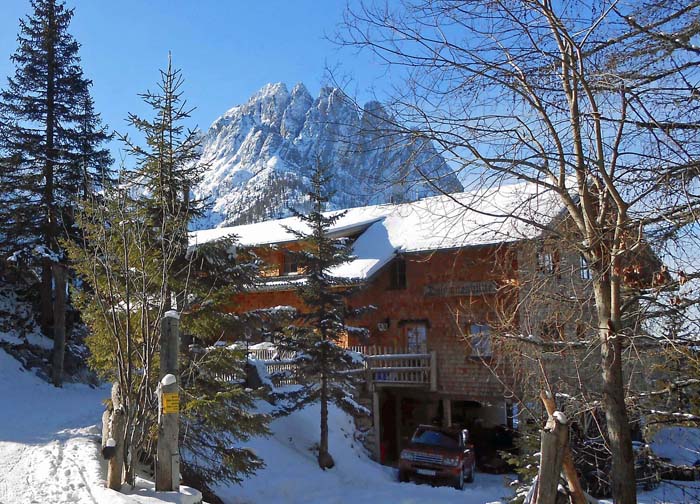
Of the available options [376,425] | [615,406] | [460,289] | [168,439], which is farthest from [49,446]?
[460,289]

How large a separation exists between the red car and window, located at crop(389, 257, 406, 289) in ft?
22.7

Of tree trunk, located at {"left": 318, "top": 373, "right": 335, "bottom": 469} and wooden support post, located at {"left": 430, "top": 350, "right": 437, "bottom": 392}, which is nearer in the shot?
tree trunk, located at {"left": 318, "top": 373, "right": 335, "bottom": 469}

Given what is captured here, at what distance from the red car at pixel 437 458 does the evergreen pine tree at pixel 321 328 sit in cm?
207

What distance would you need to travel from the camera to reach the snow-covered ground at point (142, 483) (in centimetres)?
837

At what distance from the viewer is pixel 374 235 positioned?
2591 cm

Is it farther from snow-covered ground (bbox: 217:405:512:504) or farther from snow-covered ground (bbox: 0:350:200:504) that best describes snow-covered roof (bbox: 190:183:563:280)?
snow-covered ground (bbox: 217:405:512:504)

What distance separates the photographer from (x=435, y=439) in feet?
60.2

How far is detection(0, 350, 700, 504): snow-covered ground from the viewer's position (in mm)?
8367

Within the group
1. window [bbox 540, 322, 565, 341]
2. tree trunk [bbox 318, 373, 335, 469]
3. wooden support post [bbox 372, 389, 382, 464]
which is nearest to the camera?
window [bbox 540, 322, 565, 341]

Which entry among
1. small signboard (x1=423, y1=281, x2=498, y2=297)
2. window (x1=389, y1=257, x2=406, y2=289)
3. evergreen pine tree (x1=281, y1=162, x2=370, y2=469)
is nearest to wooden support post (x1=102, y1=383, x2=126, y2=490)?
evergreen pine tree (x1=281, y1=162, x2=370, y2=469)

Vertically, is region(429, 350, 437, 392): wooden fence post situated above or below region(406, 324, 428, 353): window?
below

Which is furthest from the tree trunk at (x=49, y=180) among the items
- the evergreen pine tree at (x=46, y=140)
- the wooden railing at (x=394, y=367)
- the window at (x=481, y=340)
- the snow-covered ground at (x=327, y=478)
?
the window at (x=481, y=340)

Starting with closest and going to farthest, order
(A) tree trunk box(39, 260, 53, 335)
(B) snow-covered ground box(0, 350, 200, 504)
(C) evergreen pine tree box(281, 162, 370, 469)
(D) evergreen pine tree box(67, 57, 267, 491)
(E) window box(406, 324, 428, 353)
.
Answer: (B) snow-covered ground box(0, 350, 200, 504) < (D) evergreen pine tree box(67, 57, 267, 491) < (C) evergreen pine tree box(281, 162, 370, 469) < (E) window box(406, 324, 428, 353) < (A) tree trunk box(39, 260, 53, 335)

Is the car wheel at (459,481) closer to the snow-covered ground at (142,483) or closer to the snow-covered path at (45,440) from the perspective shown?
the snow-covered ground at (142,483)
